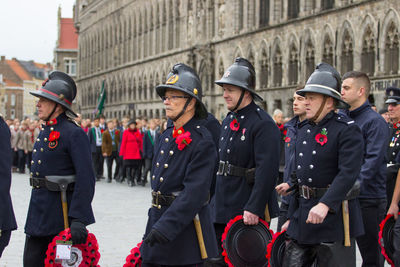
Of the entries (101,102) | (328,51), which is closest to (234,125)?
(328,51)

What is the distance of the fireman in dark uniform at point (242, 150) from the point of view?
21.8 feet

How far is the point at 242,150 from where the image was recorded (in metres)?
6.86

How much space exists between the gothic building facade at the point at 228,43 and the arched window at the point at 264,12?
49 mm

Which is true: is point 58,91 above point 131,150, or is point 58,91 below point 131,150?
above

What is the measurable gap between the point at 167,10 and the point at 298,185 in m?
46.4

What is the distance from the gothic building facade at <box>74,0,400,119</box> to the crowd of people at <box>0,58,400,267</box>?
60.1 feet

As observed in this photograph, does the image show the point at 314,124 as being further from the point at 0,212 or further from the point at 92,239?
the point at 0,212

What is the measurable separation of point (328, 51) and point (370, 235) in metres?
23.0

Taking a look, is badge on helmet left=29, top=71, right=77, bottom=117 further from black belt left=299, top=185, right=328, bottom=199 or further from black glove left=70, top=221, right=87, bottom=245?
black belt left=299, top=185, right=328, bottom=199

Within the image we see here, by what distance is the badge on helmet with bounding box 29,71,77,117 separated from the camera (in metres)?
6.10

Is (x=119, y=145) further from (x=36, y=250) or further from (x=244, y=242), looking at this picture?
(x=36, y=250)

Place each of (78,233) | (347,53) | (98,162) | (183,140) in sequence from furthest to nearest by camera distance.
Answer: (347,53)
(98,162)
(78,233)
(183,140)

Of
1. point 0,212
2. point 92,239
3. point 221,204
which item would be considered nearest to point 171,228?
point 92,239

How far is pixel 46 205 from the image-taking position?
5941mm
